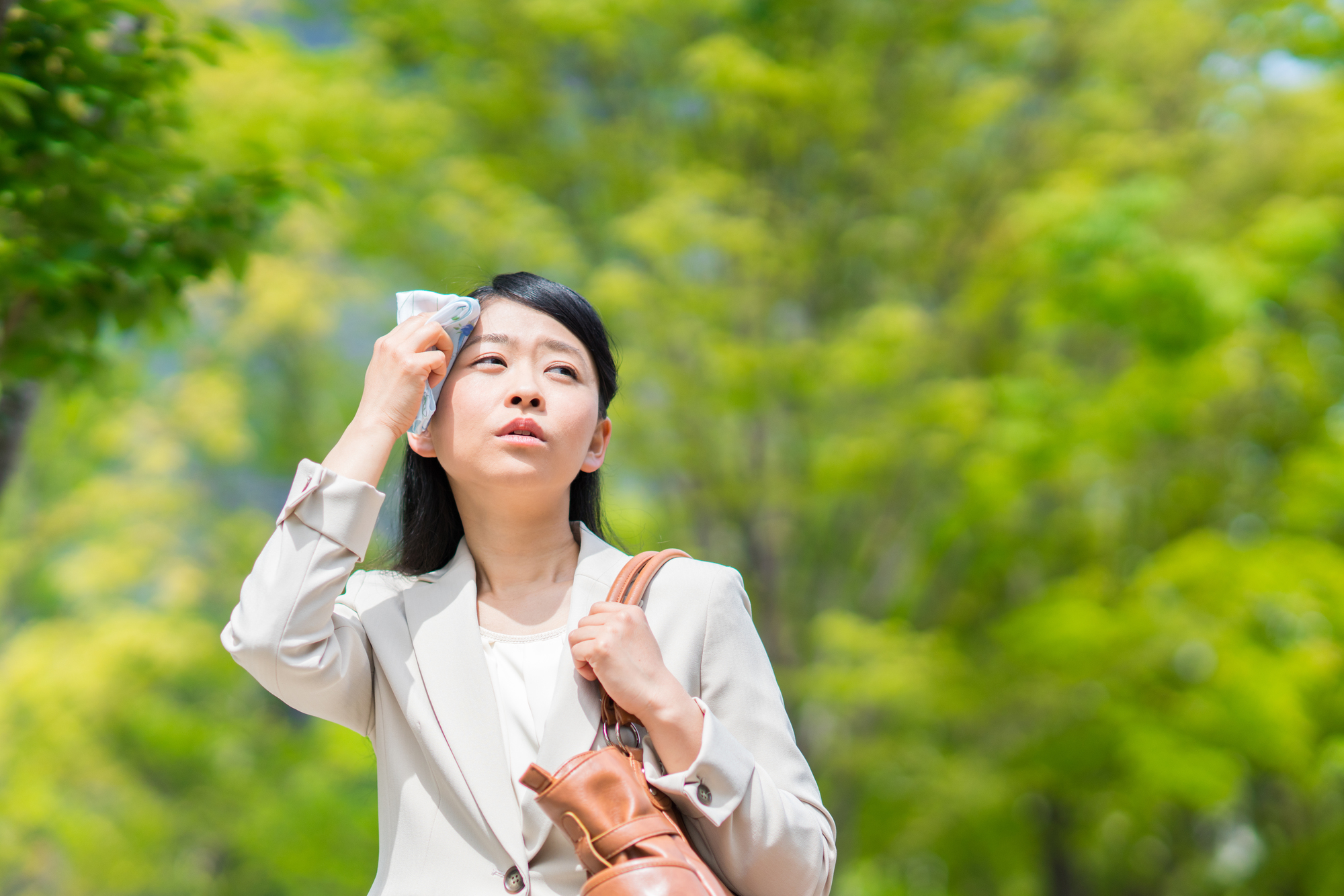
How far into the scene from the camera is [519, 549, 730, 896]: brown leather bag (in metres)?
1.42

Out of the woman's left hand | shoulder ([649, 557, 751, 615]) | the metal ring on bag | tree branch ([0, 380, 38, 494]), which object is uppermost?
shoulder ([649, 557, 751, 615])

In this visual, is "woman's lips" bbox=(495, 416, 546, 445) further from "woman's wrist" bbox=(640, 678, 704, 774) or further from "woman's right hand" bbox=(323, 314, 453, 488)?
"woman's wrist" bbox=(640, 678, 704, 774)

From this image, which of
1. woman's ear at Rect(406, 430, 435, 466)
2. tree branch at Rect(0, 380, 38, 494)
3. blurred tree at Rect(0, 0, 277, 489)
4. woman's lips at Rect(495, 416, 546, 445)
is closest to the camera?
woman's lips at Rect(495, 416, 546, 445)

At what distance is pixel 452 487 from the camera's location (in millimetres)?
1959

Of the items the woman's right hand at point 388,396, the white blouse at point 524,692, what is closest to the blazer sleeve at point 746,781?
the white blouse at point 524,692

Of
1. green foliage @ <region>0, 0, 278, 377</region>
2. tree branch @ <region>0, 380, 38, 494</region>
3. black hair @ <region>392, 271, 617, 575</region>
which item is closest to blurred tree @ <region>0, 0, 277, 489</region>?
green foliage @ <region>0, 0, 278, 377</region>

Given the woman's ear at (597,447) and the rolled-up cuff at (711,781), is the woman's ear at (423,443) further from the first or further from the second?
the rolled-up cuff at (711,781)

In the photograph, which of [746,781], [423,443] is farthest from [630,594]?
[423,443]

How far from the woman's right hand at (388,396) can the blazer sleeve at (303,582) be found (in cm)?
4

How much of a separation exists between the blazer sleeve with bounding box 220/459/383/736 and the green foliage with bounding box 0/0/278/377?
1.48m

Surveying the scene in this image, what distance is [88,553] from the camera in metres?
11.3

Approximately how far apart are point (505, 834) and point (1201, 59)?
319 inches

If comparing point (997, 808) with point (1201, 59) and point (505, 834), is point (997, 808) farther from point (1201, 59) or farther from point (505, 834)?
point (505, 834)

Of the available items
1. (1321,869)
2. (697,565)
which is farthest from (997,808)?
(697,565)
